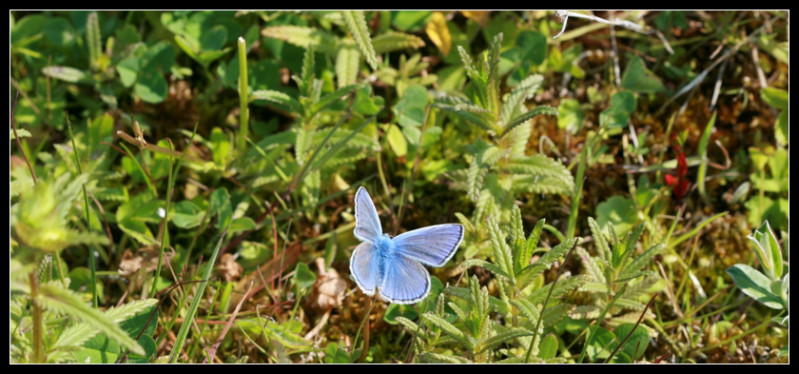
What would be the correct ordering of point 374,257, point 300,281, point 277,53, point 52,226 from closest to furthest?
point 52,226, point 374,257, point 300,281, point 277,53

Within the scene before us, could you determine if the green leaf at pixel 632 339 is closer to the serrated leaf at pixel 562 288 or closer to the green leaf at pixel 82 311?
the serrated leaf at pixel 562 288

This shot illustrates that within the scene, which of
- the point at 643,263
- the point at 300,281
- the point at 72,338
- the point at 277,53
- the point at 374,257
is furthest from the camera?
the point at 277,53

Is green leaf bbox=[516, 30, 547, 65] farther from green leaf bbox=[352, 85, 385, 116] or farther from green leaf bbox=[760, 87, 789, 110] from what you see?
green leaf bbox=[760, 87, 789, 110]

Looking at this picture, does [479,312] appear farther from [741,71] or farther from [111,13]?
[111,13]

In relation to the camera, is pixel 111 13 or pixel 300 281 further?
pixel 111 13

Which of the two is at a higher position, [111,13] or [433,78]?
[111,13]

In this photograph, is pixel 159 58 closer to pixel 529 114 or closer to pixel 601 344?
pixel 529 114

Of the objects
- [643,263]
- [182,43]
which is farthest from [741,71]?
[182,43]
